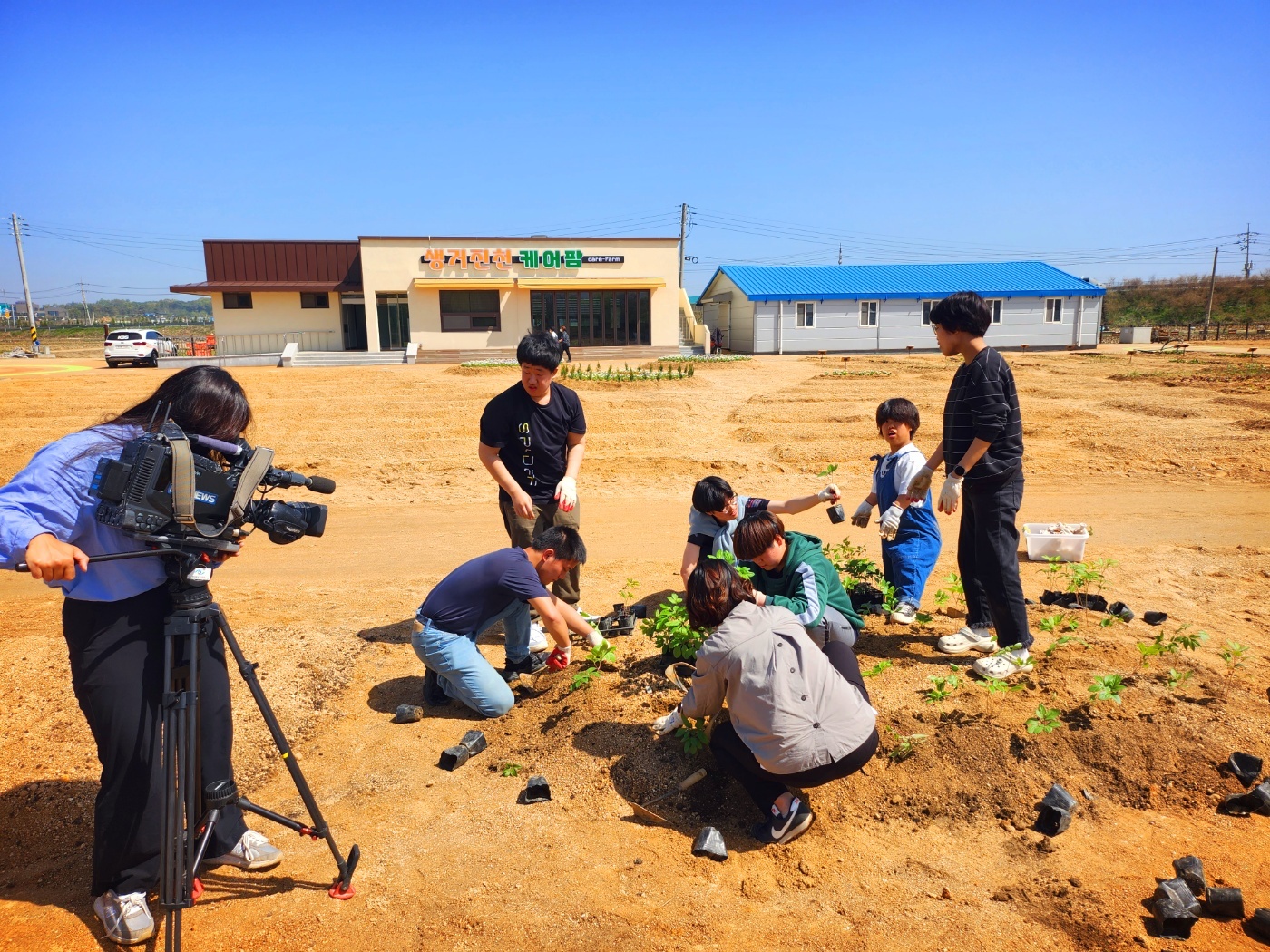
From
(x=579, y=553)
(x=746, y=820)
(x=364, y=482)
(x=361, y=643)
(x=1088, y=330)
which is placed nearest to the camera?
(x=746, y=820)

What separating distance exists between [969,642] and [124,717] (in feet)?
14.1

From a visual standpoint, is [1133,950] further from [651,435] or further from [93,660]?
[651,435]

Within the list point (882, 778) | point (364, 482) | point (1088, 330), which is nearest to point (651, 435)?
point (364, 482)

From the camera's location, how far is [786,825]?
3412mm

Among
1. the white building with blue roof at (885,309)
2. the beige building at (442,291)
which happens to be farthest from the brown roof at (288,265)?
the white building with blue roof at (885,309)

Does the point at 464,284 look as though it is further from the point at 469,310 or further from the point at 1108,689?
the point at 1108,689

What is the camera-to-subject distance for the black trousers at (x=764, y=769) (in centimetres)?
336

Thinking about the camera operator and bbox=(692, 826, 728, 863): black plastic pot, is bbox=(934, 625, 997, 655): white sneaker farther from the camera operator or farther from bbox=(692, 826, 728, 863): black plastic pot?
the camera operator

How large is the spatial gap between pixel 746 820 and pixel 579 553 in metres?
1.71

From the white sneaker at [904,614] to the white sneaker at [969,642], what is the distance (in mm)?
393

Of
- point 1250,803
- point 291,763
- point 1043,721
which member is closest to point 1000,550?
point 1043,721

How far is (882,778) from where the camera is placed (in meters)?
3.78

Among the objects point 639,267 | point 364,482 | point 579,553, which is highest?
point 639,267

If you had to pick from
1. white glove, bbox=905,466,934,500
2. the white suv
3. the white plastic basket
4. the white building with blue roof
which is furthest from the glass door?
white glove, bbox=905,466,934,500
